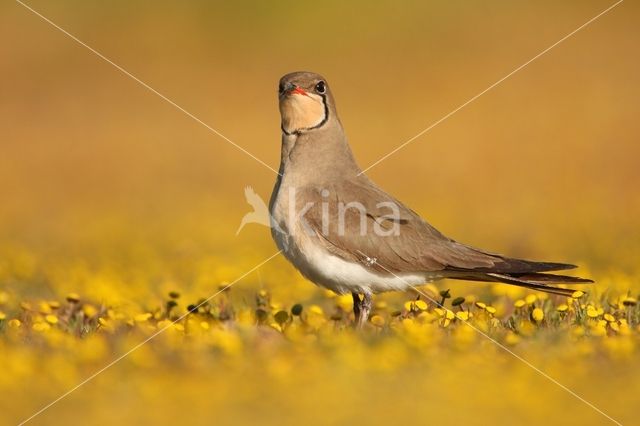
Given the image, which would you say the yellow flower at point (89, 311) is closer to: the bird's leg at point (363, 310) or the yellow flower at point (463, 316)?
the bird's leg at point (363, 310)

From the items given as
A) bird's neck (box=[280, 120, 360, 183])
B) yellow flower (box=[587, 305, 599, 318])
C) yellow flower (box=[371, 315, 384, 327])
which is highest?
bird's neck (box=[280, 120, 360, 183])

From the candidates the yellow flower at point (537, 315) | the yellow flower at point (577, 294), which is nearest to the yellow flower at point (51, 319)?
the yellow flower at point (537, 315)

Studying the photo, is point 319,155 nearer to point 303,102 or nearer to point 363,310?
point 303,102

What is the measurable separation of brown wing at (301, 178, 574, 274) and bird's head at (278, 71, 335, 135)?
2.12 ft

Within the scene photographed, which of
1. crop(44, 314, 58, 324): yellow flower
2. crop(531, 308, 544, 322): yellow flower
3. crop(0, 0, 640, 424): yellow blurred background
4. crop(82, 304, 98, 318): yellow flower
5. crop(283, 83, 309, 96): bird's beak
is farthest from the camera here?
crop(0, 0, 640, 424): yellow blurred background

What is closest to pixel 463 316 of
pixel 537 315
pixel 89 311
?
pixel 537 315

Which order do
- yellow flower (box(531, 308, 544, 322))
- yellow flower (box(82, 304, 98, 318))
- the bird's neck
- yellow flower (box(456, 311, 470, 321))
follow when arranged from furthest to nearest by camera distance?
1. the bird's neck
2. yellow flower (box(82, 304, 98, 318))
3. yellow flower (box(531, 308, 544, 322))
4. yellow flower (box(456, 311, 470, 321))

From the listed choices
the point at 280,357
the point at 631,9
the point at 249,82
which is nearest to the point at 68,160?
the point at 249,82

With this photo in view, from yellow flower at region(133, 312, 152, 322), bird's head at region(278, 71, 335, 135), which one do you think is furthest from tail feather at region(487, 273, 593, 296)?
yellow flower at region(133, 312, 152, 322)

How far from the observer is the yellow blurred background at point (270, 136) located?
10914mm

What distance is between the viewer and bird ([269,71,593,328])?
781 cm

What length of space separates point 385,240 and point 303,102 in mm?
1339

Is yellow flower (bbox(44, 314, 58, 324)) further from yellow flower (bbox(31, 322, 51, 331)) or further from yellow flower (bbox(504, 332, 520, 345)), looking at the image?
yellow flower (bbox(504, 332, 520, 345))

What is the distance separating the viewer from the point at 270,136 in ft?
70.7
